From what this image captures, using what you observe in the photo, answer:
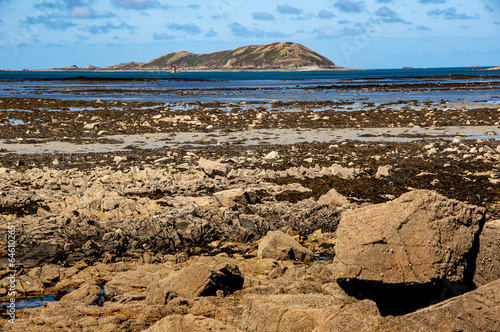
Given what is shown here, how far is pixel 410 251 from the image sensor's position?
5.02 meters

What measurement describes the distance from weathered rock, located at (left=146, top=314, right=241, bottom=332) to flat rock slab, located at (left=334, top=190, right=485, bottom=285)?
4.58 feet

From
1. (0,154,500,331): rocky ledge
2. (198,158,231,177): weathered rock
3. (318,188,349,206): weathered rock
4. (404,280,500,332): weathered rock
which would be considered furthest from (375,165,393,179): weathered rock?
(404,280,500,332): weathered rock

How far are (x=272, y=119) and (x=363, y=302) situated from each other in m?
24.8

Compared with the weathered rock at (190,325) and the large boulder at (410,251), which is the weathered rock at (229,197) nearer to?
the large boulder at (410,251)

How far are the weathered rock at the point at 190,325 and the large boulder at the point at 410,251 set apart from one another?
139 centimetres

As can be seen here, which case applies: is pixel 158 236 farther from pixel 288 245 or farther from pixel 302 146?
pixel 302 146

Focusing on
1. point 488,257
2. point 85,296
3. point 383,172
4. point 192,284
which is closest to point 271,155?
point 383,172

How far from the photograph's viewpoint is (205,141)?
20.9 meters

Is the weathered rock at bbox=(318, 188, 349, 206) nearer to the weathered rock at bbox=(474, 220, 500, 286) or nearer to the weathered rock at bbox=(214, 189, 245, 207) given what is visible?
the weathered rock at bbox=(214, 189, 245, 207)

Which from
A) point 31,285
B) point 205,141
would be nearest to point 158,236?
point 31,285

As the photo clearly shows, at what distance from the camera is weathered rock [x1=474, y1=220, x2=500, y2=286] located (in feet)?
17.2

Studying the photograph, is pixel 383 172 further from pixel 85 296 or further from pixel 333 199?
A: pixel 85 296

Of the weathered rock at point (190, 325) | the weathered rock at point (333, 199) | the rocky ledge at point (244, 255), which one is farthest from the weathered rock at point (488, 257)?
the weathered rock at point (333, 199)

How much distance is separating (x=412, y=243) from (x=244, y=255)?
3860 millimetres
